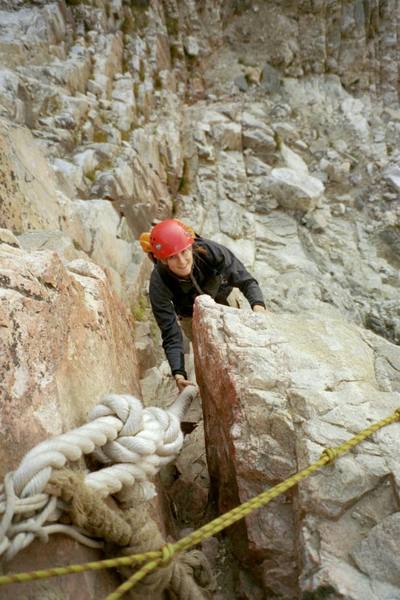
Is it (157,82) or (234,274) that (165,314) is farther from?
(157,82)

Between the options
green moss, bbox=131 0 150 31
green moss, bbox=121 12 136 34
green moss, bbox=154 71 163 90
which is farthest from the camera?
green moss, bbox=154 71 163 90

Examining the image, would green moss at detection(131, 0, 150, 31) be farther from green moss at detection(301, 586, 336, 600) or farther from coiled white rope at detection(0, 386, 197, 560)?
green moss at detection(301, 586, 336, 600)

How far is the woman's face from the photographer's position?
345 cm

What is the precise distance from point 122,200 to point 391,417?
5.62 meters

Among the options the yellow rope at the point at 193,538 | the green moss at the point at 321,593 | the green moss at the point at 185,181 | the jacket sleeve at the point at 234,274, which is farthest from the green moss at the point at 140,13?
the green moss at the point at 321,593

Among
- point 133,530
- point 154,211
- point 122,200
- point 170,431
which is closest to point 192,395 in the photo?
point 170,431

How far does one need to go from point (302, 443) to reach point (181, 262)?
1.83 metres

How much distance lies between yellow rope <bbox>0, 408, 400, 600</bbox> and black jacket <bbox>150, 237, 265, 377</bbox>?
1815 mm

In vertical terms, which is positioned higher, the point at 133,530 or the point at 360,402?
the point at 360,402

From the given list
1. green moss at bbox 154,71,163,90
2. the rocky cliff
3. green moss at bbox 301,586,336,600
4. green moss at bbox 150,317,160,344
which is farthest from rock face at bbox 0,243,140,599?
green moss at bbox 154,71,163,90

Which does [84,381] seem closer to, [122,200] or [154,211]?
[122,200]

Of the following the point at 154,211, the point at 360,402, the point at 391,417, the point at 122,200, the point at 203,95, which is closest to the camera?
the point at 391,417

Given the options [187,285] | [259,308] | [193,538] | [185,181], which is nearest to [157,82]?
[185,181]

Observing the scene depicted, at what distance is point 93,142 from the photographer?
281 inches
